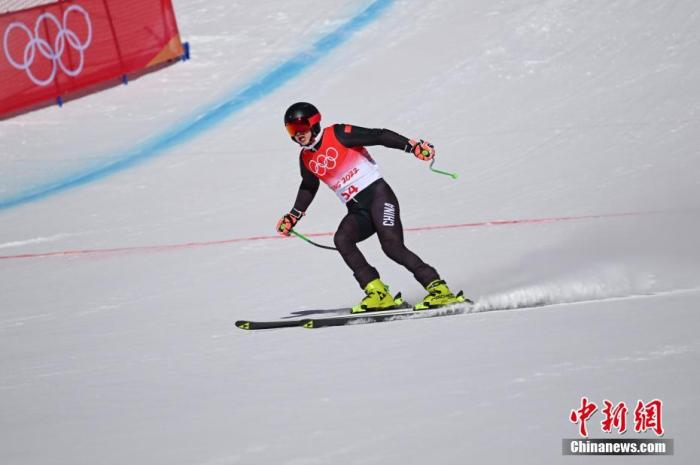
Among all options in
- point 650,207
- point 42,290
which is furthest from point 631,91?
point 42,290

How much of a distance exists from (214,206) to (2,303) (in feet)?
6.90

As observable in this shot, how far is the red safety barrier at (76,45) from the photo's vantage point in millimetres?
10555

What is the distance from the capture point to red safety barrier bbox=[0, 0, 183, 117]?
34.6 ft

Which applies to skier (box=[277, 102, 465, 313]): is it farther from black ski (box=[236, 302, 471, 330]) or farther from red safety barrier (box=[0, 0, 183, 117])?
red safety barrier (box=[0, 0, 183, 117])

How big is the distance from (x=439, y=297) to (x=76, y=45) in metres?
6.83

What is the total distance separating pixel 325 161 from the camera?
218 inches

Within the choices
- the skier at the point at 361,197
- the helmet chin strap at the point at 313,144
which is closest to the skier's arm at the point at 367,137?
the skier at the point at 361,197

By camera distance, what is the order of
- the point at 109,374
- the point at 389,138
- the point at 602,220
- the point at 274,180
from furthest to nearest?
the point at 274,180, the point at 602,220, the point at 389,138, the point at 109,374

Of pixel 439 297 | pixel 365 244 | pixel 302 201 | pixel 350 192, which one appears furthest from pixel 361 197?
pixel 365 244

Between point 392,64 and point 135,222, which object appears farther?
point 392,64

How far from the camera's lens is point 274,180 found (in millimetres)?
8781

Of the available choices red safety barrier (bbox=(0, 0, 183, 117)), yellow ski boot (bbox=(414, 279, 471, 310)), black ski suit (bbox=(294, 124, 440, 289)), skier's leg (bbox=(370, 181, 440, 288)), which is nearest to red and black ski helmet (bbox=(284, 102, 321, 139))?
black ski suit (bbox=(294, 124, 440, 289))

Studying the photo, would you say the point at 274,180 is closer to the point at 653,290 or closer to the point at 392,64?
the point at 392,64

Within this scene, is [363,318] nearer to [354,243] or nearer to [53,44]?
[354,243]
